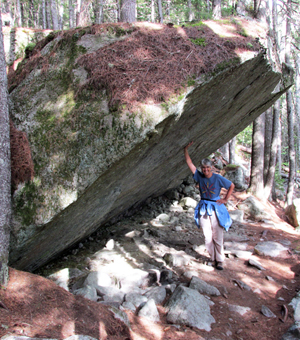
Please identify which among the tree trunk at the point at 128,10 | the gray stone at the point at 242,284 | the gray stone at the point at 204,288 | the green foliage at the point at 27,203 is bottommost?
the gray stone at the point at 242,284

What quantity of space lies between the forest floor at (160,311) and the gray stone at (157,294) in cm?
21

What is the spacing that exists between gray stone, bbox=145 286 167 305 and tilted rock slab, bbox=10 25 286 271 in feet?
5.65

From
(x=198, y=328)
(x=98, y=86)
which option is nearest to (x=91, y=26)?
(x=98, y=86)

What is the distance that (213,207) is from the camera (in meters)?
5.22

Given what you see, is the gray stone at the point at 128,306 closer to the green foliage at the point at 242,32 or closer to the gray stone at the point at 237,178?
the green foliage at the point at 242,32

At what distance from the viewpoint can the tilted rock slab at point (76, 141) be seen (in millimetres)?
3828

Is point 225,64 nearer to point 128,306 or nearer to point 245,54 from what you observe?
point 245,54

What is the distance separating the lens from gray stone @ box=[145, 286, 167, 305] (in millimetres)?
4172

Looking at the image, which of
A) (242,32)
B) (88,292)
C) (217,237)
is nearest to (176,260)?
(217,237)

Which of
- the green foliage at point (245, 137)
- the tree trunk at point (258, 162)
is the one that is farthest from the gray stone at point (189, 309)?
the green foliage at point (245, 137)

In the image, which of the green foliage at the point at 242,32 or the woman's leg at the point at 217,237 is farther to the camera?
the woman's leg at the point at 217,237

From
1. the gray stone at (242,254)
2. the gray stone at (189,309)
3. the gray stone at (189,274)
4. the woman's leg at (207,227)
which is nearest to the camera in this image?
the gray stone at (189,309)

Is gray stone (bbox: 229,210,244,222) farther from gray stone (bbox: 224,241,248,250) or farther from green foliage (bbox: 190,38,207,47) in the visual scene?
green foliage (bbox: 190,38,207,47)

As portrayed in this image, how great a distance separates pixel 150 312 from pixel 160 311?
256mm
